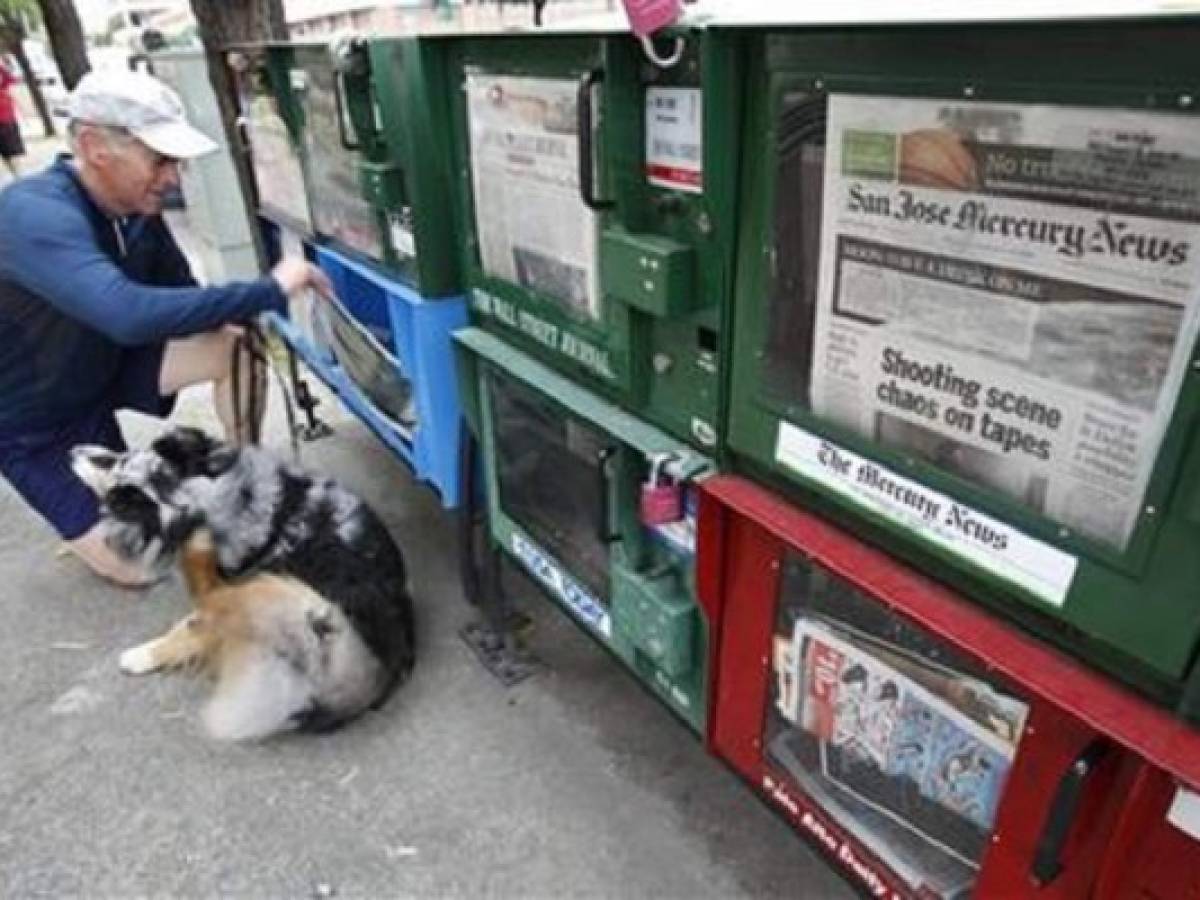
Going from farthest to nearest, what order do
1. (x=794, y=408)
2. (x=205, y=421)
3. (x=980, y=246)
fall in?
(x=205, y=421) < (x=794, y=408) < (x=980, y=246)

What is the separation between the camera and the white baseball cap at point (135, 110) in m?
2.34

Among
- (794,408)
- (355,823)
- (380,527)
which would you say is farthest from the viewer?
(380,527)

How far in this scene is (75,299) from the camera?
2.36m

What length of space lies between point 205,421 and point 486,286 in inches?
98.5

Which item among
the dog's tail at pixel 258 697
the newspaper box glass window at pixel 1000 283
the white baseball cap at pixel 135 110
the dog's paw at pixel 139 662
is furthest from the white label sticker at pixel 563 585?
the white baseball cap at pixel 135 110

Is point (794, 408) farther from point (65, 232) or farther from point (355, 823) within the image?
point (65, 232)

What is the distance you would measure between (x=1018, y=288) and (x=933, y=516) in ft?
1.02

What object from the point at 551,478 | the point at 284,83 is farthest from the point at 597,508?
the point at 284,83

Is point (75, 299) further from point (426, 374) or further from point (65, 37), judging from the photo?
point (65, 37)

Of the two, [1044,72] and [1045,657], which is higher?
[1044,72]

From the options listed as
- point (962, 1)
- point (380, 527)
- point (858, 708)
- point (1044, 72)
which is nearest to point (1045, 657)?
point (858, 708)

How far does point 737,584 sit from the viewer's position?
5.10 ft

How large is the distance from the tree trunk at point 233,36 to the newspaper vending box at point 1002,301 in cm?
305

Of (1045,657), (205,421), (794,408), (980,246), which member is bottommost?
(205,421)
